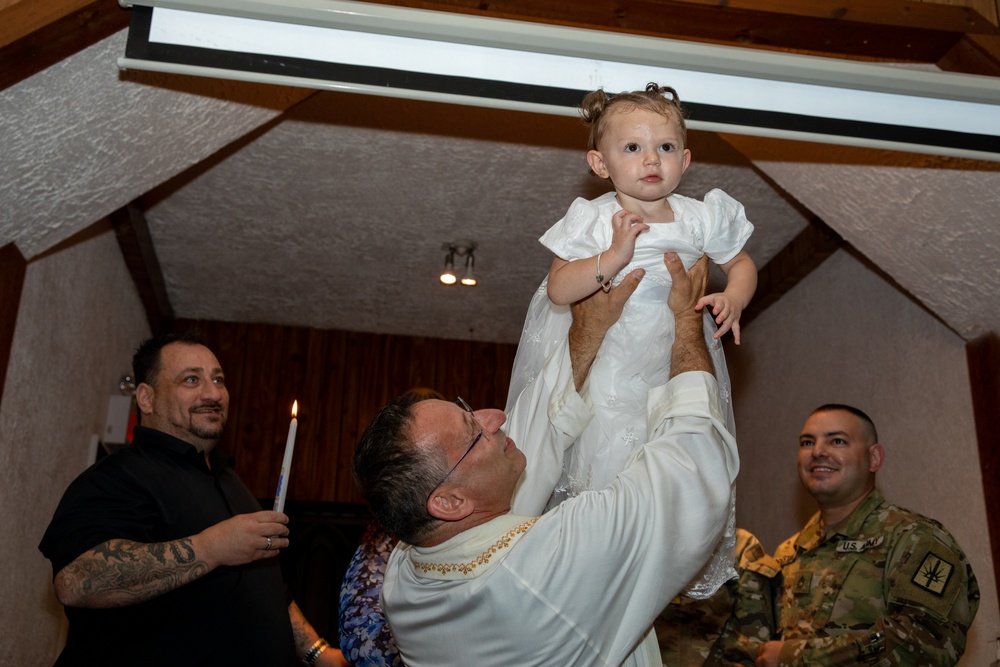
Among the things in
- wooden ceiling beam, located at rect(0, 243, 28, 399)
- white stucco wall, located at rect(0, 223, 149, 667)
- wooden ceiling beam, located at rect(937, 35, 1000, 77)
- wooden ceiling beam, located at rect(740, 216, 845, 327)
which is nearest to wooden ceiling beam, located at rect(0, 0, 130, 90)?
wooden ceiling beam, located at rect(0, 243, 28, 399)

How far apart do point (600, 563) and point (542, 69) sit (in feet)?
2.85

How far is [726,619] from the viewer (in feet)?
10.3

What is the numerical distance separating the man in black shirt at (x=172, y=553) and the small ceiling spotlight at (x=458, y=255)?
2.03m

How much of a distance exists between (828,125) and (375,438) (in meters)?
1.00

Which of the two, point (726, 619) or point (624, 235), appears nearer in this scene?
point (624, 235)

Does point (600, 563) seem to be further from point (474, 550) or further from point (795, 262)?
point (795, 262)

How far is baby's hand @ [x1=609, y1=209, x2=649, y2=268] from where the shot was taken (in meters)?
1.67

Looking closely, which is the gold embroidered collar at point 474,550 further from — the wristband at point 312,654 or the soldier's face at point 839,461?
the soldier's face at point 839,461

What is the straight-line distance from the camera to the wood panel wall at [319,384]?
5.31 m

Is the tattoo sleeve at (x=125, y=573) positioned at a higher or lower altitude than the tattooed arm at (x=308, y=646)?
higher

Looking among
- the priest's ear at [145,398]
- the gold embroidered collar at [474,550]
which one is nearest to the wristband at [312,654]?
the priest's ear at [145,398]

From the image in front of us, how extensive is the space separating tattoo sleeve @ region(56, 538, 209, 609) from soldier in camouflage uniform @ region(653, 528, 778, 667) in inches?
60.4

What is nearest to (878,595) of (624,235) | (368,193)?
(624,235)

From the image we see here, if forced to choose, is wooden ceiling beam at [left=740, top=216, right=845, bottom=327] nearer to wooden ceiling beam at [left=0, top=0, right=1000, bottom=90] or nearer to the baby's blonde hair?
wooden ceiling beam at [left=0, top=0, right=1000, bottom=90]
